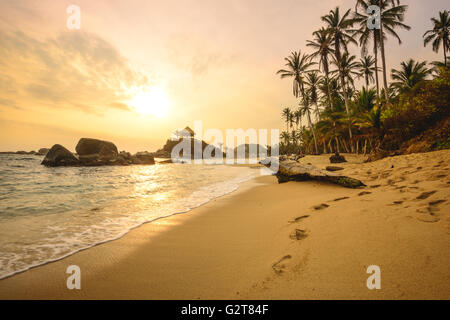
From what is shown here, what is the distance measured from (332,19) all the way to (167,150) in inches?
3347

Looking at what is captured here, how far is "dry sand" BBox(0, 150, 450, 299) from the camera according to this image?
1517mm

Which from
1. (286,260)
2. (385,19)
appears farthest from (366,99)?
(286,260)

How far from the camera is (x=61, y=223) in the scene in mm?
4191

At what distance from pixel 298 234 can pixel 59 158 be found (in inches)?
1411

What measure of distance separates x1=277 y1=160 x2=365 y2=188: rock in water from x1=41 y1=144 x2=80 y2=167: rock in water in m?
32.7

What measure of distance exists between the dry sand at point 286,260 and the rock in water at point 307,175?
2135 millimetres

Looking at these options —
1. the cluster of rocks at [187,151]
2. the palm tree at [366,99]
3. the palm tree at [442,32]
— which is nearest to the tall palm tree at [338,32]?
the palm tree at [366,99]

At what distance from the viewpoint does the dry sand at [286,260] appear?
4.98 ft

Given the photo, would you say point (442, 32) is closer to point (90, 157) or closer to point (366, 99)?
point (366, 99)

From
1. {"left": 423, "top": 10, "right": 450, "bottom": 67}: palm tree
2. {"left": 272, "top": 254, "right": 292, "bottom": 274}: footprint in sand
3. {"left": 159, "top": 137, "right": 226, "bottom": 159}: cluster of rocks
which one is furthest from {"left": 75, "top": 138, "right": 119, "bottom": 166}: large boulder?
{"left": 423, "top": 10, "right": 450, "bottom": 67}: palm tree

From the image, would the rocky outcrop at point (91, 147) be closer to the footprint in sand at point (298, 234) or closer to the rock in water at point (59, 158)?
the rock in water at point (59, 158)

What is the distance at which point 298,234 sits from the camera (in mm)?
2693

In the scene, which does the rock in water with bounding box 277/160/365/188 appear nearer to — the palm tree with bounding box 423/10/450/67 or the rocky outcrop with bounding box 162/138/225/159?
the palm tree with bounding box 423/10/450/67
